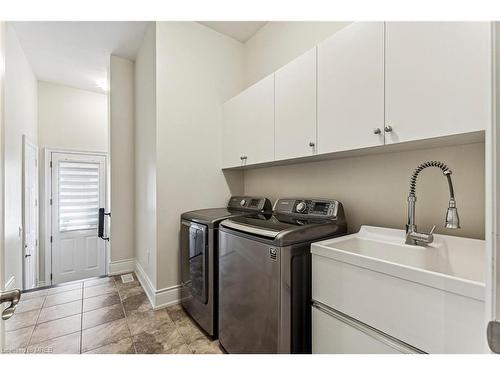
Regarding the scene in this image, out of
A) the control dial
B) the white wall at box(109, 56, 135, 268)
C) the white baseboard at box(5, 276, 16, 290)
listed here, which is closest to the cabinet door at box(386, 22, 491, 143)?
the control dial

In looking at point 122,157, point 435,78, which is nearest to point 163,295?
point 122,157

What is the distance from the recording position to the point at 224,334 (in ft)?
5.01

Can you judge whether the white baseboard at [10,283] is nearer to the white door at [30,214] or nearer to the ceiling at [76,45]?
the white door at [30,214]

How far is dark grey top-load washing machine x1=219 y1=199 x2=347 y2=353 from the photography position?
3.79 feet

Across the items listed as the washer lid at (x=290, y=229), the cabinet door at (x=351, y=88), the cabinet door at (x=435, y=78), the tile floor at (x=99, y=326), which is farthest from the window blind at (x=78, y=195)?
the cabinet door at (x=435, y=78)

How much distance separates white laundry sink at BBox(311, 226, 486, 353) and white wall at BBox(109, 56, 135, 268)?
2.72 meters

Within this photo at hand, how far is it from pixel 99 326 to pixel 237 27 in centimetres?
305

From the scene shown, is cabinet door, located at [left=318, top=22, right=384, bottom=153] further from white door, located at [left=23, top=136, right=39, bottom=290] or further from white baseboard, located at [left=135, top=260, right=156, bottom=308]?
white door, located at [left=23, top=136, right=39, bottom=290]

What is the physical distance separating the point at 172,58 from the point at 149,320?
2367 mm

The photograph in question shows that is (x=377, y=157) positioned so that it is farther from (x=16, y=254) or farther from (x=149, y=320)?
(x=16, y=254)

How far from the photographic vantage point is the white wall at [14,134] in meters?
2.07

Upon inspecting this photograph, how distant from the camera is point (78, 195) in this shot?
12.8ft

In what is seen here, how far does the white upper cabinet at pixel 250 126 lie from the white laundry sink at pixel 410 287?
0.99 meters
